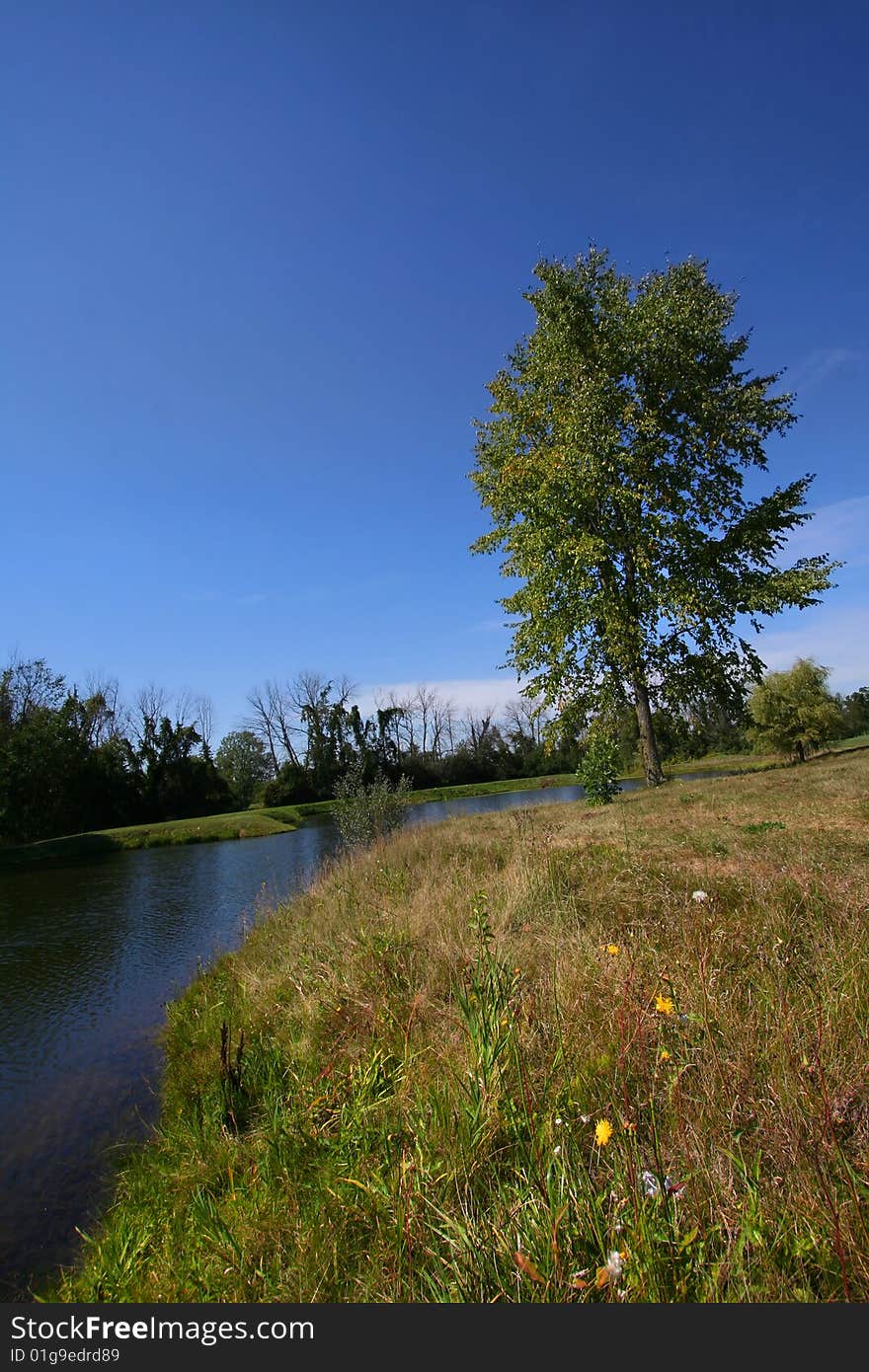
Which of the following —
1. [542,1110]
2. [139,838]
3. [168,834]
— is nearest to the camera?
[542,1110]

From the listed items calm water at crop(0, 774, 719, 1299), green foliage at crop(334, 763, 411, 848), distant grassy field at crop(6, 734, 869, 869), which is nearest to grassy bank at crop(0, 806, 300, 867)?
distant grassy field at crop(6, 734, 869, 869)

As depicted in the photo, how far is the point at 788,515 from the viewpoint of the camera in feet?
61.4

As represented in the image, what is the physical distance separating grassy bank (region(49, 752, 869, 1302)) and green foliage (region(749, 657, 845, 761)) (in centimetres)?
2963

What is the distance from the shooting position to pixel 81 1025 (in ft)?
27.8

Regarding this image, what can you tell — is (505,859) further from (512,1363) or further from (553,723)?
(553,723)

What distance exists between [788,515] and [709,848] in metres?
16.1

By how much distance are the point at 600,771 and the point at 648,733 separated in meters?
2.63

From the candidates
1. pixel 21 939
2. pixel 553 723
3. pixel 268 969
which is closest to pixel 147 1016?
pixel 268 969

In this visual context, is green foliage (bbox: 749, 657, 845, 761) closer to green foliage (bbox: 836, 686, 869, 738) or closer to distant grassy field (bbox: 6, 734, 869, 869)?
distant grassy field (bbox: 6, 734, 869, 869)

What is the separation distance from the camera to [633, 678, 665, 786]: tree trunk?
18.9 metres

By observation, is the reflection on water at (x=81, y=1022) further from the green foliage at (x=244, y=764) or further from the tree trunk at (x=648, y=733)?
the green foliage at (x=244, y=764)

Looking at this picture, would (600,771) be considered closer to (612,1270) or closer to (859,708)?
(612,1270)

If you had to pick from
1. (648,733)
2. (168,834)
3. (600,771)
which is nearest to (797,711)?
(648,733)

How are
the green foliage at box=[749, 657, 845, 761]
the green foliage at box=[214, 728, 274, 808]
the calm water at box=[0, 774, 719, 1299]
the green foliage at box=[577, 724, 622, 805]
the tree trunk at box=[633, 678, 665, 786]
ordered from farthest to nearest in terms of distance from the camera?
1. the green foliage at box=[214, 728, 274, 808]
2. the green foliage at box=[749, 657, 845, 761]
3. the tree trunk at box=[633, 678, 665, 786]
4. the green foliage at box=[577, 724, 622, 805]
5. the calm water at box=[0, 774, 719, 1299]
